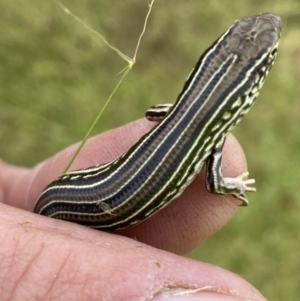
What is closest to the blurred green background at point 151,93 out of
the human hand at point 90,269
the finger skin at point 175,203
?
the finger skin at point 175,203

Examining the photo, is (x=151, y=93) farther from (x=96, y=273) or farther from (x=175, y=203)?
(x=96, y=273)

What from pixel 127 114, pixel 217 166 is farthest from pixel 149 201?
pixel 127 114

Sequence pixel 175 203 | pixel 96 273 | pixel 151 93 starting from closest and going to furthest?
pixel 96 273 → pixel 175 203 → pixel 151 93

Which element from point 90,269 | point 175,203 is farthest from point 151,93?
point 90,269

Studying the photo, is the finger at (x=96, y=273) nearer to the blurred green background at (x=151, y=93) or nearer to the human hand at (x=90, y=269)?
the human hand at (x=90, y=269)

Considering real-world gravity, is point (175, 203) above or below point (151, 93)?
below

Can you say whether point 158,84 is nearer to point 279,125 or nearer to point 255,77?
point 279,125
